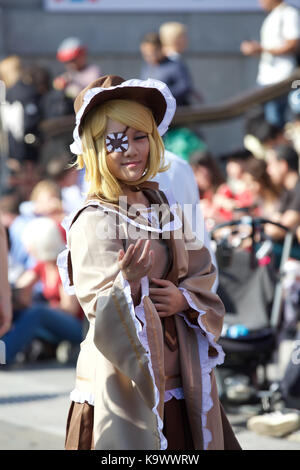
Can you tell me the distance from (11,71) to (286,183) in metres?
4.94

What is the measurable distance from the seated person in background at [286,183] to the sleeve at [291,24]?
207cm

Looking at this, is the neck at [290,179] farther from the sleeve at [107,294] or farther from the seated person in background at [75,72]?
the sleeve at [107,294]

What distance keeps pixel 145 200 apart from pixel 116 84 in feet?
1.43

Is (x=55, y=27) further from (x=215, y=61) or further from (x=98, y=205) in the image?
(x=98, y=205)

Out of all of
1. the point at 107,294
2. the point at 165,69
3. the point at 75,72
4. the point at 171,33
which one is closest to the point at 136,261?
the point at 107,294

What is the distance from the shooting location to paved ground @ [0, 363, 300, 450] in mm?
5559

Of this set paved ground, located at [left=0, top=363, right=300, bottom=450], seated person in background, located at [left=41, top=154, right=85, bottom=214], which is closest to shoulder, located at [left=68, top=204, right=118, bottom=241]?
paved ground, located at [left=0, top=363, right=300, bottom=450]

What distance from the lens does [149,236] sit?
3.49 m

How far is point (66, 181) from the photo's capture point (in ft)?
31.3

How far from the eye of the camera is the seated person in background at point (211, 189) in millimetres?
8156

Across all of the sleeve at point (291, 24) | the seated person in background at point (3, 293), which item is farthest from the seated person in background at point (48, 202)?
the seated person in background at point (3, 293)

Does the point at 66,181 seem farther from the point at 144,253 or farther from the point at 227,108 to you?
the point at 144,253
